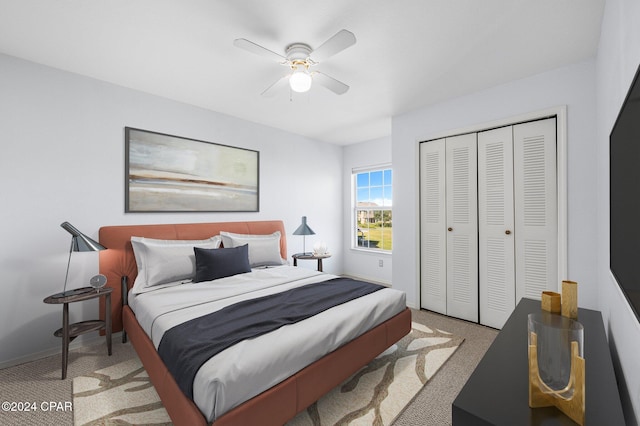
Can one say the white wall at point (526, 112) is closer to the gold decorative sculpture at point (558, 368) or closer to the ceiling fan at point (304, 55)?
Result: the ceiling fan at point (304, 55)

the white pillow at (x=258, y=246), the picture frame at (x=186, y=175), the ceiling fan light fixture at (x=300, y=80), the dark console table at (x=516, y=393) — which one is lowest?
the dark console table at (x=516, y=393)

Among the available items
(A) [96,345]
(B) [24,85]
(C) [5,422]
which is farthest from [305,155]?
(C) [5,422]

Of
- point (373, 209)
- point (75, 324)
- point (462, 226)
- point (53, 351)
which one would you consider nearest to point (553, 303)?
point (462, 226)

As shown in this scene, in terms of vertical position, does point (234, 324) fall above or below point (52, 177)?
below

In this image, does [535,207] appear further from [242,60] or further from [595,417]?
[242,60]

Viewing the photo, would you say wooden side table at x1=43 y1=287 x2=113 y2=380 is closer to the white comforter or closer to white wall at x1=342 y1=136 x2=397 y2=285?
the white comforter

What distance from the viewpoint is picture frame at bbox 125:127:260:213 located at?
3080mm

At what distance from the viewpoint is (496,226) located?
304cm

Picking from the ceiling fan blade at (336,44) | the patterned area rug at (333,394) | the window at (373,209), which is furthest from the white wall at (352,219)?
the ceiling fan blade at (336,44)

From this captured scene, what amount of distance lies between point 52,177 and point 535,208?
15.2 feet

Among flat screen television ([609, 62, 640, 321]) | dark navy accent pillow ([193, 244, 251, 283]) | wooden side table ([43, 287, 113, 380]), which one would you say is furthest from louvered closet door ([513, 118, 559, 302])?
wooden side table ([43, 287, 113, 380])

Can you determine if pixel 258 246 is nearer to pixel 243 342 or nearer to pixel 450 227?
pixel 243 342

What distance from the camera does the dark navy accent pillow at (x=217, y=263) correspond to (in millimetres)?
2834

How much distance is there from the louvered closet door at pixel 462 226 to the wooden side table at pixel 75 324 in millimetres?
3583
